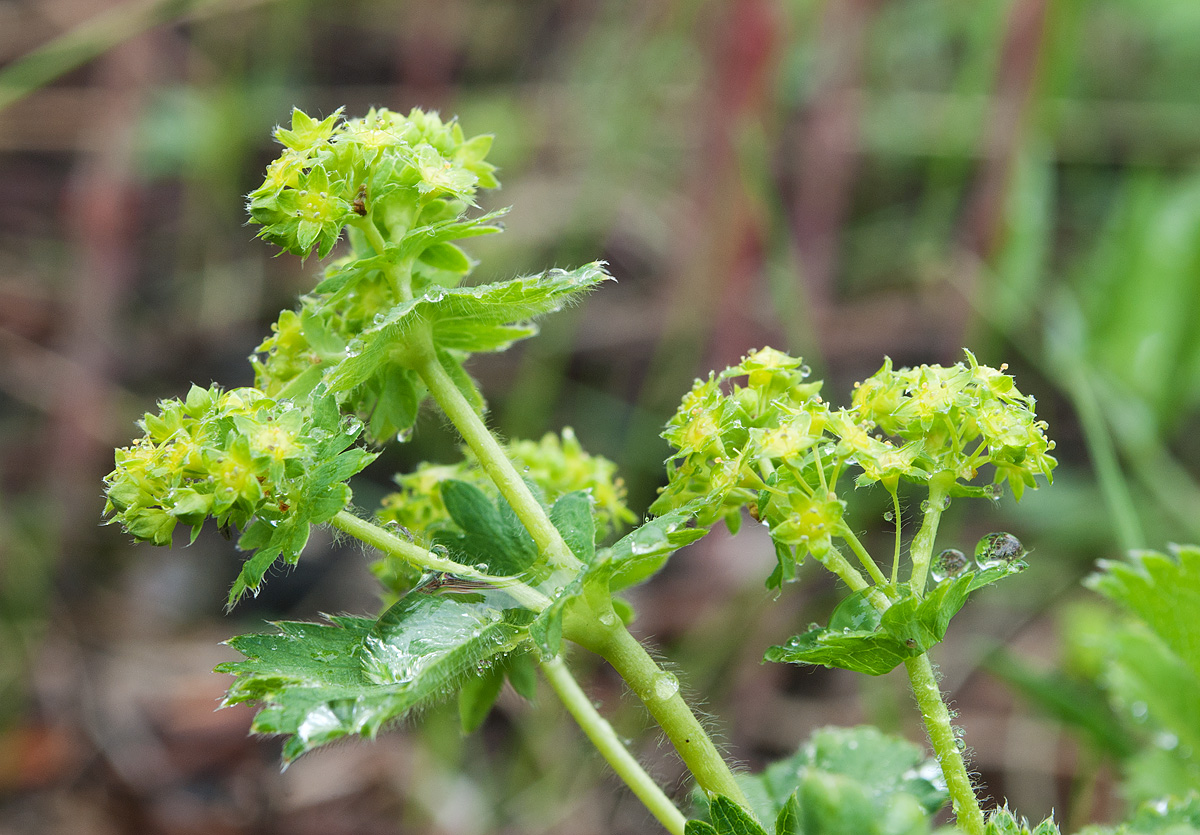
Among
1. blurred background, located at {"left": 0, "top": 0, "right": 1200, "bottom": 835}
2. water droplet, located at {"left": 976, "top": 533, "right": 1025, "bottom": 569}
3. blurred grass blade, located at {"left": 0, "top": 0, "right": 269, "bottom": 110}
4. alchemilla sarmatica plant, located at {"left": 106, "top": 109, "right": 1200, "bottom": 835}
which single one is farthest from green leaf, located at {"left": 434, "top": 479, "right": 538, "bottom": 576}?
blurred grass blade, located at {"left": 0, "top": 0, "right": 269, "bottom": 110}

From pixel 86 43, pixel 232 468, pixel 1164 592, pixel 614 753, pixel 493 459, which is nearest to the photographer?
pixel 232 468

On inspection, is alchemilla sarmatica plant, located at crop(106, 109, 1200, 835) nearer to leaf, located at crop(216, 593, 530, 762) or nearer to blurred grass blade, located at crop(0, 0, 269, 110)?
leaf, located at crop(216, 593, 530, 762)

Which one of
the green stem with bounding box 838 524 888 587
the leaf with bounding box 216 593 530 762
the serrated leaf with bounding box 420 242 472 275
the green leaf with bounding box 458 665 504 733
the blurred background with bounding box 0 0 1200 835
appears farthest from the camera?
the blurred background with bounding box 0 0 1200 835

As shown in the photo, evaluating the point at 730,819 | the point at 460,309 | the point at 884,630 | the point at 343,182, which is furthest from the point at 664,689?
the point at 343,182

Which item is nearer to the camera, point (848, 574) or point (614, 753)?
point (848, 574)

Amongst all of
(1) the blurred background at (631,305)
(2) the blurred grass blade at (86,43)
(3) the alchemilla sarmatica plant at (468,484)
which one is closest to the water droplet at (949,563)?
(3) the alchemilla sarmatica plant at (468,484)

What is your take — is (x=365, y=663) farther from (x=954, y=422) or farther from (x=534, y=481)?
(x=954, y=422)
